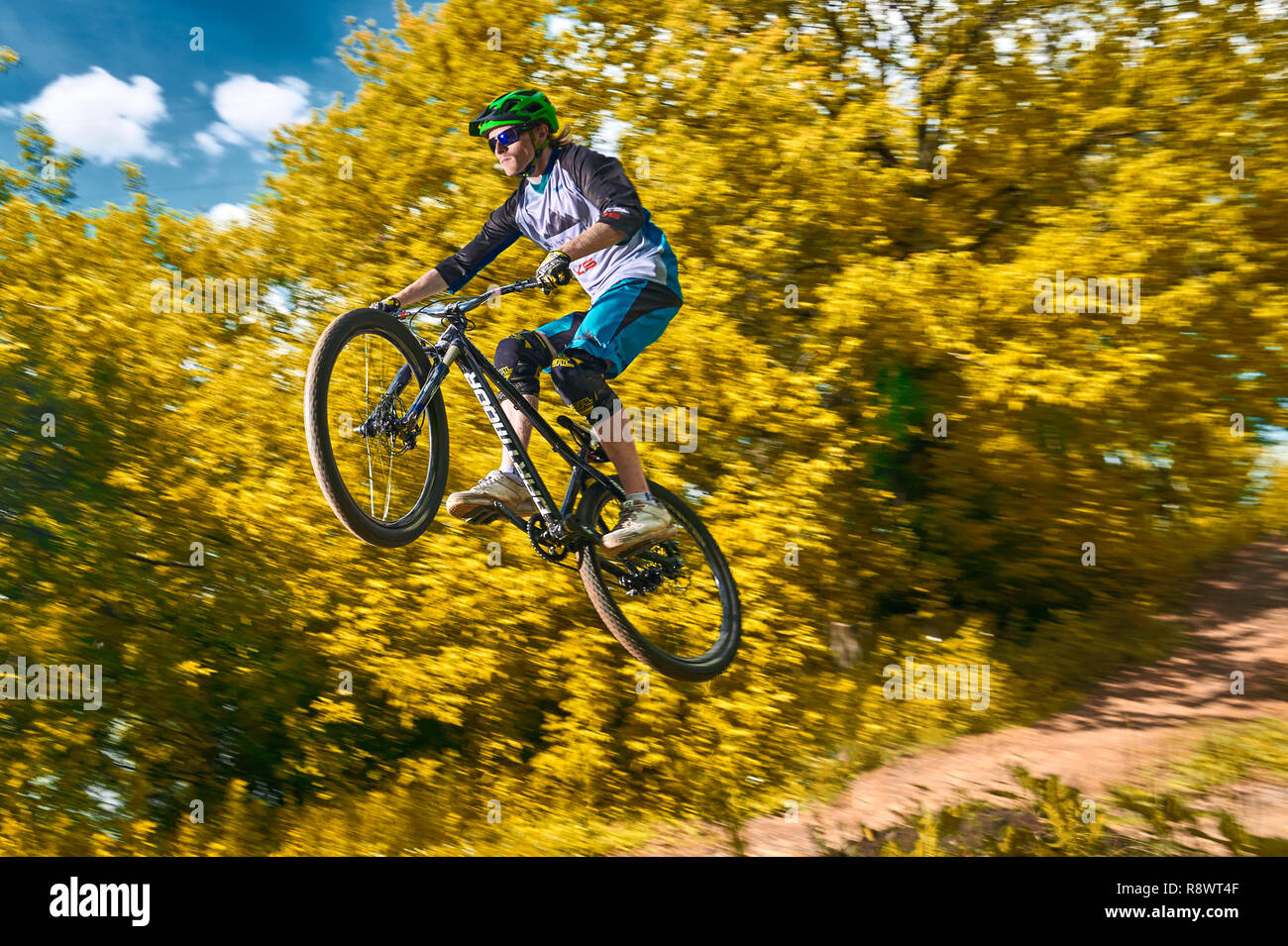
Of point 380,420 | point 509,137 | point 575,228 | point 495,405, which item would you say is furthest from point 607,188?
point 380,420

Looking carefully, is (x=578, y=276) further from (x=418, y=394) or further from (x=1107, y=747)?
(x=1107, y=747)

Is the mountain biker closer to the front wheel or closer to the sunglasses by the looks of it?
the sunglasses

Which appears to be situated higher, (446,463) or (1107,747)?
(446,463)

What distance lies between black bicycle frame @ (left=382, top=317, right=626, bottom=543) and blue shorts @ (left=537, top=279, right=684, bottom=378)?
8.7 inches

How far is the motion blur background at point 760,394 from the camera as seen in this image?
7.50 meters

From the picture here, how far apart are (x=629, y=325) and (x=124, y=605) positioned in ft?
35.5
